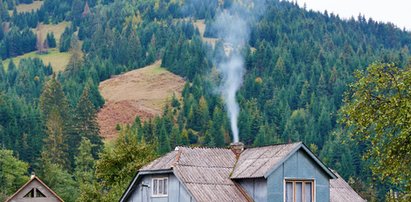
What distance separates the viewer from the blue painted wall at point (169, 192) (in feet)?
141

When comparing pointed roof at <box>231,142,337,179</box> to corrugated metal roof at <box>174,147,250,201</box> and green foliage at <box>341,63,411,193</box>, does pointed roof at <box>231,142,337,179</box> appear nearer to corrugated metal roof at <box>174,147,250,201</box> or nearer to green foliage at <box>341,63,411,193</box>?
corrugated metal roof at <box>174,147,250,201</box>

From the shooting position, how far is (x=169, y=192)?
145ft

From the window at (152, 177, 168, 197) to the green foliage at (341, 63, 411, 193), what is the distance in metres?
15.9

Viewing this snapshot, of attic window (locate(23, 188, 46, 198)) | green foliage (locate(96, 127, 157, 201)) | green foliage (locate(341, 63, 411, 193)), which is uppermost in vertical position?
green foliage (locate(341, 63, 411, 193))

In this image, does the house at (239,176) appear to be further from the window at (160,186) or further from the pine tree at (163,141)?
the pine tree at (163,141)

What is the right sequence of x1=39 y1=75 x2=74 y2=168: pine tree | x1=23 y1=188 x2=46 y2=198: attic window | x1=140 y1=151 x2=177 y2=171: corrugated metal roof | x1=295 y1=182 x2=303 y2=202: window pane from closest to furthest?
x1=295 y1=182 x2=303 y2=202: window pane → x1=140 y1=151 x2=177 y2=171: corrugated metal roof → x1=23 y1=188 x2=46 y2=198: attic window → x1=39 y1=75 x2=74 y2=168: pine tree

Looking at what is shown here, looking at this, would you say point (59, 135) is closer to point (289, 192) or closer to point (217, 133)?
point (217, 133)

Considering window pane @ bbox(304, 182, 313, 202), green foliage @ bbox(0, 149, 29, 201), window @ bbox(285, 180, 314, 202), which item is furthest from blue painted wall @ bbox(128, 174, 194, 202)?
green foliage @ bbox(0, 149, 29, 201)

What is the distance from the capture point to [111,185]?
240ft

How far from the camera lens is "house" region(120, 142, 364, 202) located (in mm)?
42281

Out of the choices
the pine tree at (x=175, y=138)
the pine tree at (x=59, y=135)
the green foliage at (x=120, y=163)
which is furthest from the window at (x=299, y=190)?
the pine tree at (x=175, y=138)

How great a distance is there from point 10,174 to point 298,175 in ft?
266

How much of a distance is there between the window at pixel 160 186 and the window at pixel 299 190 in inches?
242

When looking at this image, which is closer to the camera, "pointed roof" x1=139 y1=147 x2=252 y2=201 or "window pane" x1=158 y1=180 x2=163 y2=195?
"pointed roof" x1=139 y1=147 x2=252 y2=201
